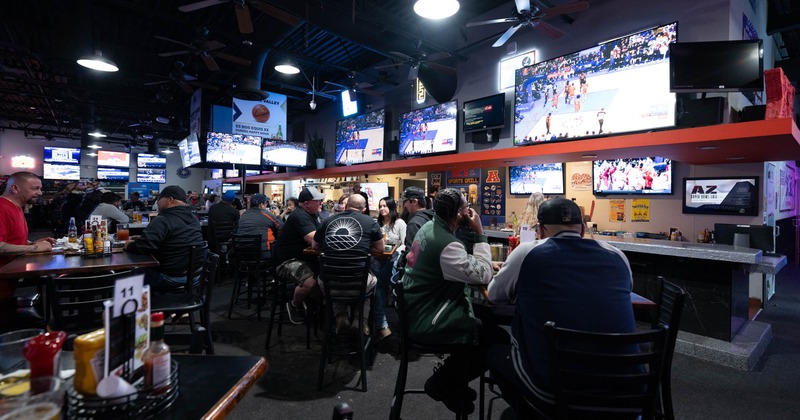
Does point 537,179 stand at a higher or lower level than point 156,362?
higher

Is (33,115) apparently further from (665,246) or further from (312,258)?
(665,246)

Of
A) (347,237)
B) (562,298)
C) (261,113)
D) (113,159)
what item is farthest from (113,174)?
(562,298)

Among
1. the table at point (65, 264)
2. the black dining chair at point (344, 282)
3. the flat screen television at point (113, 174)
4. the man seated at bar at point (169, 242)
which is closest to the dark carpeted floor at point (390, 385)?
the black dining chair at point (344, 282)

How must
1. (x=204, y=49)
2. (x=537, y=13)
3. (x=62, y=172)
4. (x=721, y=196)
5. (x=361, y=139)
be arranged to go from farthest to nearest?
(x=62, y=172) → (x=361, y=139) → (x=204, y=49) → (x=537, y=13) → (x=721, y=196)

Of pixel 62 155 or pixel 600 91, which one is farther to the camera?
pixel 62 155

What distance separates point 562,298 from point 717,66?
15.6 ft

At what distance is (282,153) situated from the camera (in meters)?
11.3

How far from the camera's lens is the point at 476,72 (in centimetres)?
871

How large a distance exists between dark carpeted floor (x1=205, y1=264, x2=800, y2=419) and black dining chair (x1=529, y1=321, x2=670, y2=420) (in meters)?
1.23

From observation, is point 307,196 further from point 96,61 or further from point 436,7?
point 96,61

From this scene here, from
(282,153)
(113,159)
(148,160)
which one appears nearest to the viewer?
(282,153)

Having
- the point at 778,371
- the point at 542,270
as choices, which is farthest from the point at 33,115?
the point at 778,371

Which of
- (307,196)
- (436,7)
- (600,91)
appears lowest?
(307,196)

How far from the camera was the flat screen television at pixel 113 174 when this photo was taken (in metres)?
19.8
